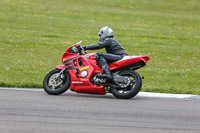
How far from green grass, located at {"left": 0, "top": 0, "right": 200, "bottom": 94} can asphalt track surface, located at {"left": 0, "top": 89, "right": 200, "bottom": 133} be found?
2.23m

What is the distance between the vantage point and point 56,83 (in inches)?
408

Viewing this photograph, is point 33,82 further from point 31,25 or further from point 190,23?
point 190,23

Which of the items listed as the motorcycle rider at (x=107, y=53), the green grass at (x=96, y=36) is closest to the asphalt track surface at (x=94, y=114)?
the motorcycle rider at (x=107, y=53)

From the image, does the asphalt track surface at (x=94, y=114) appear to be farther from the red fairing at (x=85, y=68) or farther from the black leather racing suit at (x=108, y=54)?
the black leather racing suit at (x=108, y=54)

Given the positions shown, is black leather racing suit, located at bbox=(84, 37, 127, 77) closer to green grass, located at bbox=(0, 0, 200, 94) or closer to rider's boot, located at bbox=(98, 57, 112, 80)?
rider's boot, located at bbox=(98, 57, 112, 80)

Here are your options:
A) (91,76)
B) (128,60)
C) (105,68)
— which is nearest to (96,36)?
(91,76)

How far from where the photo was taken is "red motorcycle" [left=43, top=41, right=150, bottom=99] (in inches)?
393

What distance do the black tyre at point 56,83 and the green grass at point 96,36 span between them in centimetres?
159

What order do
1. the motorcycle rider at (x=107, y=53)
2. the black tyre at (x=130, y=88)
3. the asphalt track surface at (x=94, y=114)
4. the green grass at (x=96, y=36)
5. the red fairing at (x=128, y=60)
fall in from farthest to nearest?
the green grass at (x=96, y=36) → the motorcycle rider at (x=107, y=53) → the red fairing at (x=128, y=60) → the black tyre at (x=130, y=88) → the asphalt track surface at (x=94, y=114)

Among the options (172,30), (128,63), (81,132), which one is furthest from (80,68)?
(172,30)

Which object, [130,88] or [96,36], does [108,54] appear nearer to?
[130,88]

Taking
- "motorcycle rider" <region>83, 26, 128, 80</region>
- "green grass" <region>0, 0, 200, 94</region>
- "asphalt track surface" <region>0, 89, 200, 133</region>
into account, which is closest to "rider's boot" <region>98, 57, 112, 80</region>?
"motorcycle rider" <region>83, 26, 128, 80</region>

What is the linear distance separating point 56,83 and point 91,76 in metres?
0.90

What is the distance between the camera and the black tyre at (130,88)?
9.74 meters
